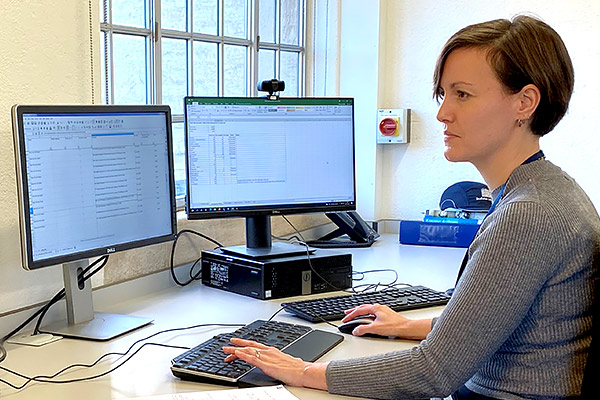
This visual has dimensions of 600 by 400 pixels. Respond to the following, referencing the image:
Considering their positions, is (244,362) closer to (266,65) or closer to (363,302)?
(363,302)

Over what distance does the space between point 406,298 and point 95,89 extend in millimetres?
983

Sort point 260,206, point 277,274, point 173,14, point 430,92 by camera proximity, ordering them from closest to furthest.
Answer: point 277,274 < point 260,206 < point 173,14 < point 430,92

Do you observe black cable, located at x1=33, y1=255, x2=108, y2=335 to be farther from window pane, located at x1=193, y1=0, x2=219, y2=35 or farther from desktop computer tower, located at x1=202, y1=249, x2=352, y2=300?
window pane, located at x1=193, y1=0, x2=219, y2=35

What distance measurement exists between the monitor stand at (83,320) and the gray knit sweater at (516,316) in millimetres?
596

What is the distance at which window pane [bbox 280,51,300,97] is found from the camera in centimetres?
317

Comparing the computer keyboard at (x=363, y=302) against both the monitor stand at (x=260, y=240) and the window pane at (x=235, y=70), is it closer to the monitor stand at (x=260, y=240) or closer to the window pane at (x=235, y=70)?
the monitor stand at (x=260, y=240)

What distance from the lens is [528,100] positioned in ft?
4.57

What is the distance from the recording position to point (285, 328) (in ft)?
5.58

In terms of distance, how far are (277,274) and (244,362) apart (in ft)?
2.04

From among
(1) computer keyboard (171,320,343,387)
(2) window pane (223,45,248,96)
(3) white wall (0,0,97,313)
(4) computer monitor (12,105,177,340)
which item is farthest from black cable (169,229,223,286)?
(2) window pane (223,45,248,96)

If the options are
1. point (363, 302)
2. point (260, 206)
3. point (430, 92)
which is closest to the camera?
point (363, 302)

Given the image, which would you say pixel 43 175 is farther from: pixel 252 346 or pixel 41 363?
pixel 252 346

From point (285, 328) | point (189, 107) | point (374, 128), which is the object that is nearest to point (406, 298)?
point (285, 328)

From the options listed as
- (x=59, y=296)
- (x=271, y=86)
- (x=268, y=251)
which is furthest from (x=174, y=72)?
(x=59, y=296)
